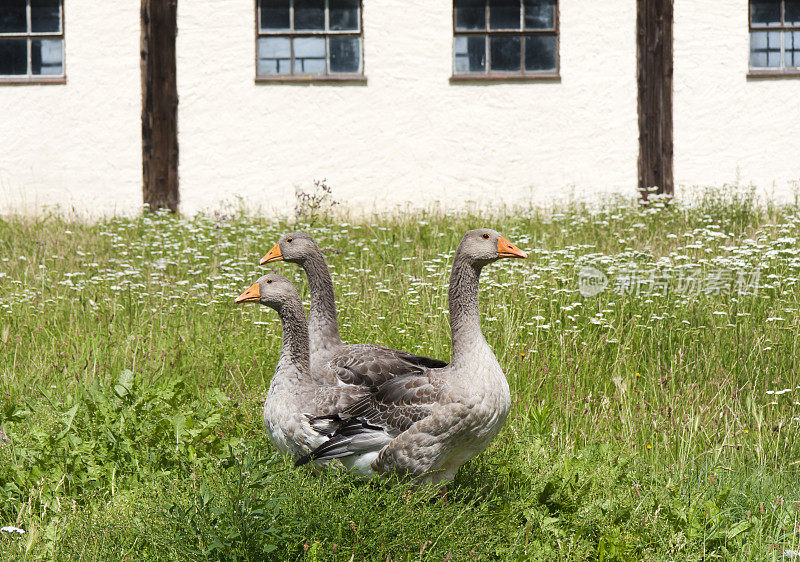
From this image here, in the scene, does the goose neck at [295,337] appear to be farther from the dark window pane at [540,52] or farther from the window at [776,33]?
the window at [776,33]

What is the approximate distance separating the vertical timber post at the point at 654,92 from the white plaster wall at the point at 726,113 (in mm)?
182

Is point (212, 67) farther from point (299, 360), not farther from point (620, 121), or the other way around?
point (299, 360)

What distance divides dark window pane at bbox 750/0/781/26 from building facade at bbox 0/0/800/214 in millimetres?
21

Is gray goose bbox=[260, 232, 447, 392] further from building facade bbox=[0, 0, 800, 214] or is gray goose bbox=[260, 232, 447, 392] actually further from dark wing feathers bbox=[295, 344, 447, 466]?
building facade bbox=[0, 0, 800, 214]

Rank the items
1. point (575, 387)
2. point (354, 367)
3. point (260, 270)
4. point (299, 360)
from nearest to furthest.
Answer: point (299, 360), point (354, 367), point (575, 387), point (260, 270)

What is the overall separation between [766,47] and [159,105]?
9149 mm

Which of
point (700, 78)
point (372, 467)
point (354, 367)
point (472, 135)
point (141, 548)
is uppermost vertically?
point (700, 78)

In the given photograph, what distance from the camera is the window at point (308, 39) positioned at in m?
12.3

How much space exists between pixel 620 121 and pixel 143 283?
25.9 feet

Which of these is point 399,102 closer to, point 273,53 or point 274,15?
point 273,53

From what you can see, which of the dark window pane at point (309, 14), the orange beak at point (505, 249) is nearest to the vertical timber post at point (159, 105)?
the dark window pane at point (309, 14)

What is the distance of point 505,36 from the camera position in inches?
488

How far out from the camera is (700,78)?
484 inches

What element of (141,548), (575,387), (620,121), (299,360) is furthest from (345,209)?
(141,548)
